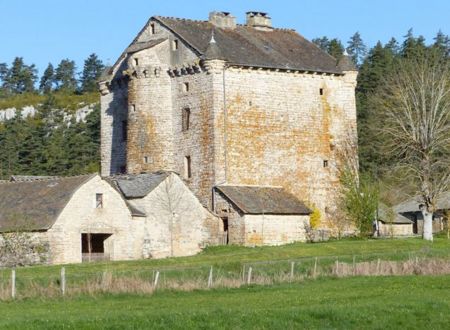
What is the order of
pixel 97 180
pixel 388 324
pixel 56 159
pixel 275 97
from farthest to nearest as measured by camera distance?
pixel 56 159 < pixel 275 97 < pixel 97 180 < pixel 388 324

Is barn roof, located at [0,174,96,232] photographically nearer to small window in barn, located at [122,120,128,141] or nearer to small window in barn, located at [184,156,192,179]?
small window in barn, located at [184,156,192,179]

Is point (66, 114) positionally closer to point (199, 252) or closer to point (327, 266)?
point (199, 252)

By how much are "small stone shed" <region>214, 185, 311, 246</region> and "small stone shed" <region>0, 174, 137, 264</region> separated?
639 centimetres

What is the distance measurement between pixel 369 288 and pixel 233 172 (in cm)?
2973

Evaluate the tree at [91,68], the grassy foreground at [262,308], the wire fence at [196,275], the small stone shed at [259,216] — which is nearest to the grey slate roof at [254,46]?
the small stone shed at [259,216]

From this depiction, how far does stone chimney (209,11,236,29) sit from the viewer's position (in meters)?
71.6

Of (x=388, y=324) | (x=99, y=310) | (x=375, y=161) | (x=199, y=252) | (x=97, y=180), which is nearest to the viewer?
(x=388, y=324)

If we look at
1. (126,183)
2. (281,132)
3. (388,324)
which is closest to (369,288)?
(388,324)

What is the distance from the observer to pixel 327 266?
46000 mm

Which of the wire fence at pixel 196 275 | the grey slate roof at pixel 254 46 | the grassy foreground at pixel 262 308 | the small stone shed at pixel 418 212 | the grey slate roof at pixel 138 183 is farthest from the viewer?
the small stone shed at pixel 418 212

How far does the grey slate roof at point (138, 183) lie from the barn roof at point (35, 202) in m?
3.91

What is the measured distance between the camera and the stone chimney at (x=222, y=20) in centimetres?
7162

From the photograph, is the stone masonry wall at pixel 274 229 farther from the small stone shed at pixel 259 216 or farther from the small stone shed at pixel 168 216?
the small stone shed at pixel 168 216

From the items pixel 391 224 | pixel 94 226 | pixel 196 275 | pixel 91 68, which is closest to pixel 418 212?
pixel 391 224
